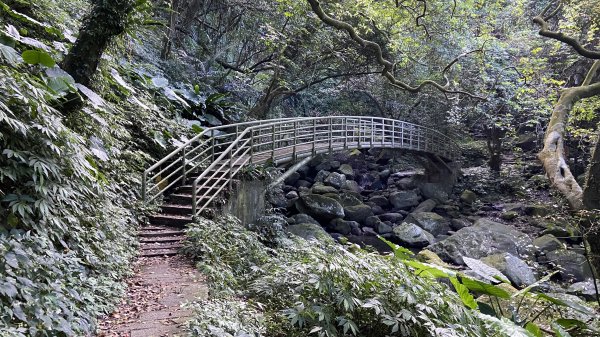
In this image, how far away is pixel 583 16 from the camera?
8.05m

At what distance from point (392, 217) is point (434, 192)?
275 cm

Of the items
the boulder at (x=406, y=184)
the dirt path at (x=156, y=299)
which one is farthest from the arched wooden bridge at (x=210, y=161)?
the boulder at (x=406, y=184)

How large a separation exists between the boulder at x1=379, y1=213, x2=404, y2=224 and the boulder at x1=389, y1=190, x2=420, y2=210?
83cm

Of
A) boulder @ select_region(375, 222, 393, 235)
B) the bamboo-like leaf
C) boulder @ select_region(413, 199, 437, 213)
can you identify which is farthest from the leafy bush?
boulder @ select_region(413, 199, 437, 213)

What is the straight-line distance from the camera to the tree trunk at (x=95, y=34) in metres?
4.17


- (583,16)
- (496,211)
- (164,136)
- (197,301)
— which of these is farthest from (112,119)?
(496,211)

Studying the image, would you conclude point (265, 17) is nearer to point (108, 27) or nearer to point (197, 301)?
point (108, 27)

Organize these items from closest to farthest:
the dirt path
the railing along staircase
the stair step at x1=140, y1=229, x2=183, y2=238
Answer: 1. the dirt path
2. the stair step at x1=140, y1=229, x2=183, y2=238
3. the railing along staircase

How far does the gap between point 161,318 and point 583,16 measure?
9.30 metres

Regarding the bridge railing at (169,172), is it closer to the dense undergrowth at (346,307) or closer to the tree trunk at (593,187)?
the dense undergrowth at (346,307)

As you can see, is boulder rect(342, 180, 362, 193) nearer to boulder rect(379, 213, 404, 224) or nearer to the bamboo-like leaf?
boulder rect(379, 213, 404, 224)

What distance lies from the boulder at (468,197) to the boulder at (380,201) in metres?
2.91

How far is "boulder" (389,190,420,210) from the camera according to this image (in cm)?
1514

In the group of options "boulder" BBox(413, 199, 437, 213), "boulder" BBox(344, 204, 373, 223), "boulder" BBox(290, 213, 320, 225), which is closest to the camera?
"boulder" BBox(290, 213, 320, 225)
